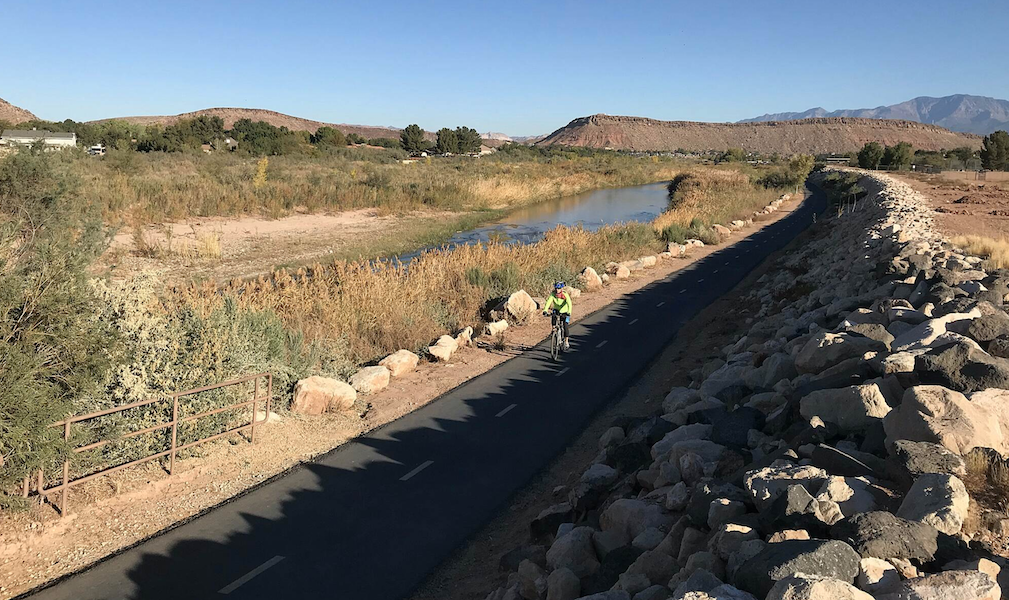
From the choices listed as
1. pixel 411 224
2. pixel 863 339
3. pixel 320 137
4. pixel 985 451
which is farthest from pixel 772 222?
pixel 320 137

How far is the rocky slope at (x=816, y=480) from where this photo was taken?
12.6 ft

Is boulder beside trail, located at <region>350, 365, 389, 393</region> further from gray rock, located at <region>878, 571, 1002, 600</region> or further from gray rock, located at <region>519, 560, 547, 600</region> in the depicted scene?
gray rock, located at <region>878, 571, 1002, 600</region>

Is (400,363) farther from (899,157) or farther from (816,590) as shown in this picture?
(899,157)

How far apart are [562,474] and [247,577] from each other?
160 inches

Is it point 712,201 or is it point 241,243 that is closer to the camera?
point 241,243

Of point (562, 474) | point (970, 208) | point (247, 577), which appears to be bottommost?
point (247, 577)

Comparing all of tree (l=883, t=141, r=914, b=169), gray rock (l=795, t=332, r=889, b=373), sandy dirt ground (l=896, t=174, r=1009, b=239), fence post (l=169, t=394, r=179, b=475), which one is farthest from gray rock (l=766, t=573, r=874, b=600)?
tree (l=883, t=141, r=914, b=169)

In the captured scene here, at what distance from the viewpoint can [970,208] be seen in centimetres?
3000

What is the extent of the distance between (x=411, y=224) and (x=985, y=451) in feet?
123

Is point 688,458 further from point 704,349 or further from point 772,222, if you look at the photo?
point 772,222

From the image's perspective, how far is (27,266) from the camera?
815 cm

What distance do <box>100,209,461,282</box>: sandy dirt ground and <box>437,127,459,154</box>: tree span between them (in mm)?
69625

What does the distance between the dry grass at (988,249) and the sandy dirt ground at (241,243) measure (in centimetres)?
2103

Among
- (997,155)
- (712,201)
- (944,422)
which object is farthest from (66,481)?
(997,155)
